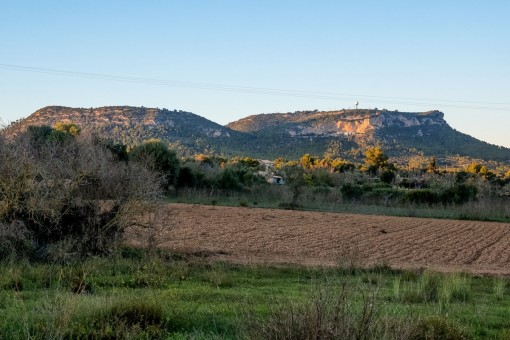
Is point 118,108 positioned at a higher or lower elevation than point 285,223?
higher

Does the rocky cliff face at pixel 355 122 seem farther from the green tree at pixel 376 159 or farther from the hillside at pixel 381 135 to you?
the green tree at pixel 376 159

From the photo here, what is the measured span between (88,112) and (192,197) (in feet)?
290

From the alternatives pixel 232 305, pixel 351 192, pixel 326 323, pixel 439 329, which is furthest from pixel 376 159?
pixel 326 323

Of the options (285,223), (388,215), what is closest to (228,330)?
(285,223)

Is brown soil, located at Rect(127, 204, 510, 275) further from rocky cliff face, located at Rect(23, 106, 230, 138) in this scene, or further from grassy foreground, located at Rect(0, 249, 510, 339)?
rocky cliff face, located at Rect(23, 106, 230, 138)

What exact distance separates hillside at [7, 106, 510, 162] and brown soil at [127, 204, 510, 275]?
7792 cm

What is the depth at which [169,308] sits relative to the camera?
35.2 ft

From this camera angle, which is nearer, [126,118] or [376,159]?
[376,159]

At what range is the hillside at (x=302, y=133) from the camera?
130 m

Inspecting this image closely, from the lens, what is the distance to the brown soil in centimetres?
2327

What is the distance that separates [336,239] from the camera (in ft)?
100

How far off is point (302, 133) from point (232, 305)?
460 feet

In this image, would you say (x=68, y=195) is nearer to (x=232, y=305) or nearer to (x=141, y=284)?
(x=141, y=284)

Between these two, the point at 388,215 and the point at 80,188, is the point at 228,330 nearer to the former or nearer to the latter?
the point at 80,188
